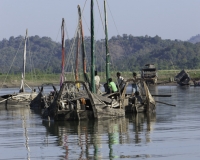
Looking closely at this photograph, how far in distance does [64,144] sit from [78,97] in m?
8.03

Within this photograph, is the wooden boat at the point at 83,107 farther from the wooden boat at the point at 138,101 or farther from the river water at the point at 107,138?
the wooden boat at the point at 138,101

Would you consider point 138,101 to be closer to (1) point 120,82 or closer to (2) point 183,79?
(1) point 120,82

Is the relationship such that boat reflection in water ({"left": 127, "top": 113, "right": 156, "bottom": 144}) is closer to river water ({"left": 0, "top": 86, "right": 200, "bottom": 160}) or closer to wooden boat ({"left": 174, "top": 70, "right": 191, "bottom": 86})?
river water ({"left": 0, "top": 86, "right": 200, "bottom": 160})

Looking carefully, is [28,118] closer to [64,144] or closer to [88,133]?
[88,133]

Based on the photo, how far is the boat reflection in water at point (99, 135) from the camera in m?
18.9

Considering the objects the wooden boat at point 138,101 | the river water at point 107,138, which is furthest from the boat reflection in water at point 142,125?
the wooden boat at point 138,101

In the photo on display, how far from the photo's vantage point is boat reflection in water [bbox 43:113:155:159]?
61.9ft

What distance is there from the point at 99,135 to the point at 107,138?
3.60 ft

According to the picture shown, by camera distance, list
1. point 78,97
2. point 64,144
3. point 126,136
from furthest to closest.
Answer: point 78,97 < point 126,136 < point 64,144

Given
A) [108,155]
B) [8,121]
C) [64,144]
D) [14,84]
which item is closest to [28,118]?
[8,121]

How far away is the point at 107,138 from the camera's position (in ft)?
73.4

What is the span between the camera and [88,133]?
79.7ft

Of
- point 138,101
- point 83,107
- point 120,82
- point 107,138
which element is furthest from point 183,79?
point 107,138

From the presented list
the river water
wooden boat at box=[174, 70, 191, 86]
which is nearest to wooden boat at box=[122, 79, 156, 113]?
the river water
